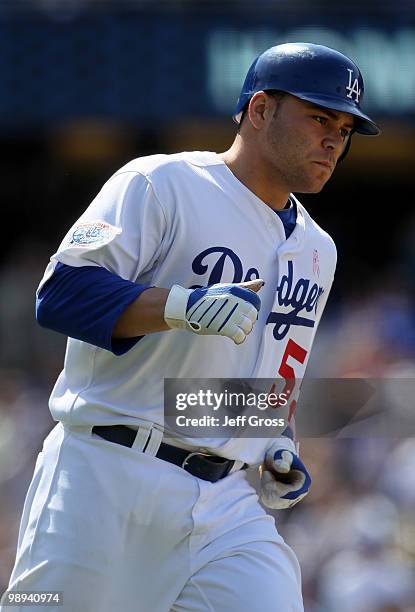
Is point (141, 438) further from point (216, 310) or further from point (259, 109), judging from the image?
point (259, 109)

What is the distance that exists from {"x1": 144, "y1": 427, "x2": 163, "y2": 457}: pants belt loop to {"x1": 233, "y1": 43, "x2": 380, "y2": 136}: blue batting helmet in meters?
0.95

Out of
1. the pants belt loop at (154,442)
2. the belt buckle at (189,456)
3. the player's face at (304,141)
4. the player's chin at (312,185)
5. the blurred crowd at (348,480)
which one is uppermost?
the player's face at (304,141)

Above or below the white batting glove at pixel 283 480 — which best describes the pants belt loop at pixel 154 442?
above

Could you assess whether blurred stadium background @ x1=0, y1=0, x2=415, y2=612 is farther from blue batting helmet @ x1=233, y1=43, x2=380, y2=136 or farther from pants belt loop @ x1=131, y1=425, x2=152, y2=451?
blue batting helmet @ x1=233, y1=43, x2=380, y2=136

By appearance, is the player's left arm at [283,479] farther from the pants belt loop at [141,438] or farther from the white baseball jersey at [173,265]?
the pants belt loop at [141,438]

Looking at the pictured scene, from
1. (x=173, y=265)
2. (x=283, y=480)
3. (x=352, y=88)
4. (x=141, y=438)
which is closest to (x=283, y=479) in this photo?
(x=283, y=480)

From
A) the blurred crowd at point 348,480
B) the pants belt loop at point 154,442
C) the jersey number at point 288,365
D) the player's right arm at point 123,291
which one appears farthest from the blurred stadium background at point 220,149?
the player's right arm at point 123,291

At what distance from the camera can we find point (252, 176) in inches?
132

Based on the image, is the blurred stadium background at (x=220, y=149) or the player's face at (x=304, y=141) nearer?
the player's face at (x=304, y=141)

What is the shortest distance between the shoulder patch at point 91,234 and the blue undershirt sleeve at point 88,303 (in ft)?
0.21

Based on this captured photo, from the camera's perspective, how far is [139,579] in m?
A: 3.02

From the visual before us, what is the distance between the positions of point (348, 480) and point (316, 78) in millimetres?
3704

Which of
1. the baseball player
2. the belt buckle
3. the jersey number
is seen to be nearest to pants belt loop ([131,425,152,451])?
the baseball player

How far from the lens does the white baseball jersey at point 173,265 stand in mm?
3045
